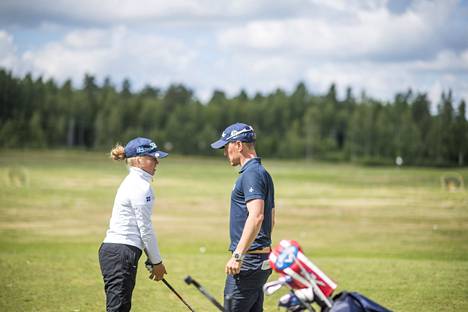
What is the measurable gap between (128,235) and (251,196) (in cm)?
137

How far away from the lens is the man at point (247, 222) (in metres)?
6.00

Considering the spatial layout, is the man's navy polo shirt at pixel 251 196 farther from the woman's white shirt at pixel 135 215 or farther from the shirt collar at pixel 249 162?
the woman's white shirt at pixel 135 215

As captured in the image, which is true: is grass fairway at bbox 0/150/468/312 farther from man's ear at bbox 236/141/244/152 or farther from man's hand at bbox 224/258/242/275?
man's ear at bbox 236/141/244/152

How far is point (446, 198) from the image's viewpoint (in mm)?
46688

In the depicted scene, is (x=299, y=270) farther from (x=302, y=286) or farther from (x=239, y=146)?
(x=239, y=146)

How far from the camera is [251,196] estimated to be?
238 inches

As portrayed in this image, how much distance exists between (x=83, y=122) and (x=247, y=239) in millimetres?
128043

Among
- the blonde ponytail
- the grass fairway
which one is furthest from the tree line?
the blonde ponytail

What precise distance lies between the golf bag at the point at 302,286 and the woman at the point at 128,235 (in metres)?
1.86

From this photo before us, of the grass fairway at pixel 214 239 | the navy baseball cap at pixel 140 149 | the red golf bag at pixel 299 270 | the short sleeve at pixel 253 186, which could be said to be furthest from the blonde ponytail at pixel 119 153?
the grass fairway at pixel 214 239

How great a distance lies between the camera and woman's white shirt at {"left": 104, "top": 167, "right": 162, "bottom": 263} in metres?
6.56

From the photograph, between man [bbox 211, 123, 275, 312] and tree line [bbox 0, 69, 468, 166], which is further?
tree line [bbox 0, 69, 468, 166]

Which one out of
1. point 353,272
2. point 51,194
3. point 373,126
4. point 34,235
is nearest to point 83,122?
point 373,126

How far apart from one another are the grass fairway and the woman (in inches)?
110
